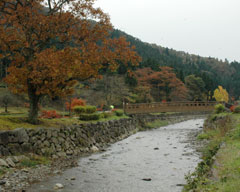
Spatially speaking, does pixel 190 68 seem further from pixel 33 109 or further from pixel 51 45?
pixel 33 109

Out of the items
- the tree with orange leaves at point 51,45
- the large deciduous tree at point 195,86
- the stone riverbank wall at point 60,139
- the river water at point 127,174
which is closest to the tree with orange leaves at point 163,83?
the large deciduous tree at point 195,86

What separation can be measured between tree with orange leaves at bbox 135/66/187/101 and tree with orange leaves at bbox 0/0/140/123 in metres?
46.1

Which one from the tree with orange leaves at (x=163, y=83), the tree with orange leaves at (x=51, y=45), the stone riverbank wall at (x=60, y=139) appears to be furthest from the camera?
the tree with orange leaves at (x=163, y=83)

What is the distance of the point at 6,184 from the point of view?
26.7 feet

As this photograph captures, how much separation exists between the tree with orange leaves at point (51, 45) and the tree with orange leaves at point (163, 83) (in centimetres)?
4615

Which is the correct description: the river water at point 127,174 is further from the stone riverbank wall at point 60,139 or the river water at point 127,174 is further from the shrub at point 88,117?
the shrub at point 88,117

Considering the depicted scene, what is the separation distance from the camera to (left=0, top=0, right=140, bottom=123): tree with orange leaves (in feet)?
43.6

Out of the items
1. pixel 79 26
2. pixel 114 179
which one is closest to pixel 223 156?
pixel 114 179

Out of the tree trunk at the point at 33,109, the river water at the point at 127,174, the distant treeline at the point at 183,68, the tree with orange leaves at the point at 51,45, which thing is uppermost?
the distant treeline at the point at 183,68

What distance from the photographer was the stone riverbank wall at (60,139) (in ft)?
36.2

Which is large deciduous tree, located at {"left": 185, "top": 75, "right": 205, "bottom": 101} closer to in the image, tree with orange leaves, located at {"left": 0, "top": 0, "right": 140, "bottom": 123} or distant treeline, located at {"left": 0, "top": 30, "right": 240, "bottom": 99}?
distant treeline, located at {"left": 0, "top": 30, "right": 240, "bottom": 99}

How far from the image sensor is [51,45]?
1599cm

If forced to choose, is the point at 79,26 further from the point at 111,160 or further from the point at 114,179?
the point at 114,179

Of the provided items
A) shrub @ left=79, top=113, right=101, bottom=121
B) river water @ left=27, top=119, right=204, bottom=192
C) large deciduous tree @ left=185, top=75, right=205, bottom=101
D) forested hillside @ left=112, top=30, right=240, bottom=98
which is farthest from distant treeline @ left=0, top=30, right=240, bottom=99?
river water @ left=27, top=119, right=204, bottom=192
